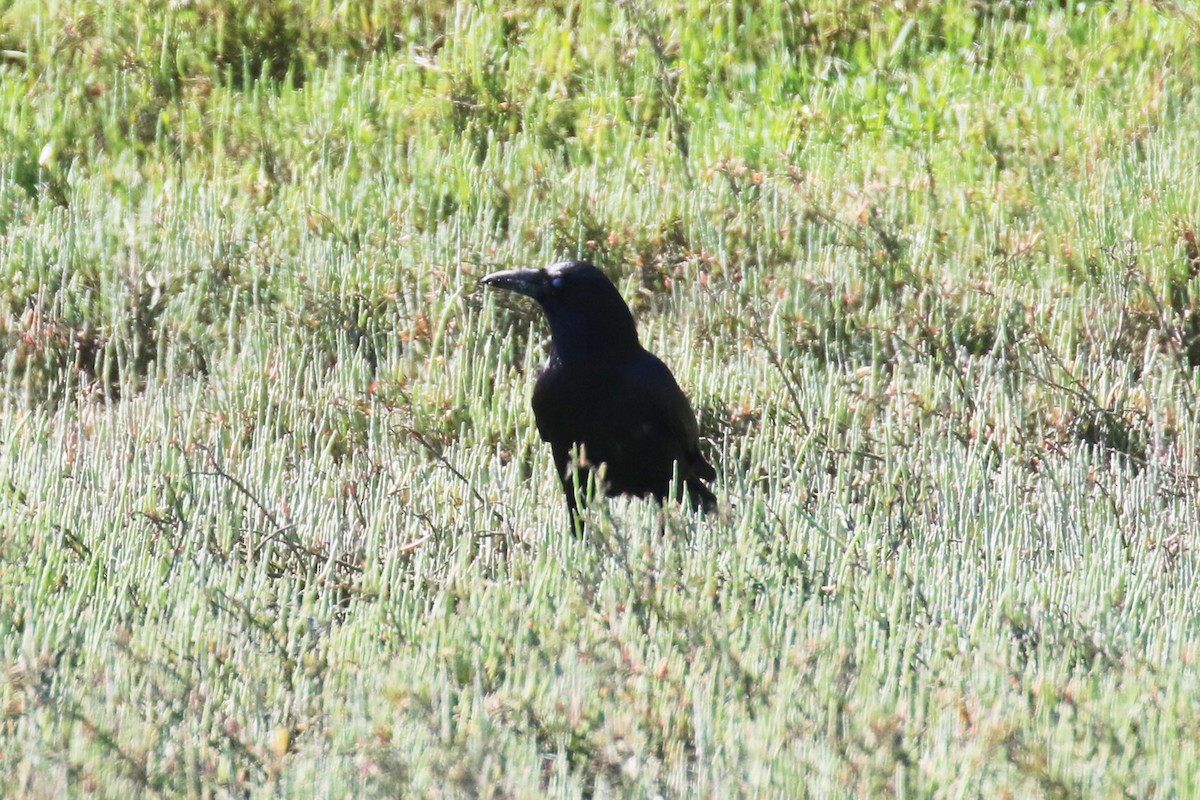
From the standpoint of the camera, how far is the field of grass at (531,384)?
262 cm

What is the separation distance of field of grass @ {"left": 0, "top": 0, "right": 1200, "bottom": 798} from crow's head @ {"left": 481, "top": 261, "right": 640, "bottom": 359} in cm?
51

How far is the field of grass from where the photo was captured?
103 inches

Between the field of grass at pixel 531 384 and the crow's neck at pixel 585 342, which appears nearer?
the field of grass at pixel 531 384

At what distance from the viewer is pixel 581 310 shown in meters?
Answer: 4.23

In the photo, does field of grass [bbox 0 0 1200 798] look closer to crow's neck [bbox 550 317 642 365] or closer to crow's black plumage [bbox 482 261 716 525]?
crow's black plumage [bbox 482 261 716 525]

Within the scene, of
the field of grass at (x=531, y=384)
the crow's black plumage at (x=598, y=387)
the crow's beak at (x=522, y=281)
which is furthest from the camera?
the crow's beak at (x=522, y=281)

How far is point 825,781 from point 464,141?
5440 mm

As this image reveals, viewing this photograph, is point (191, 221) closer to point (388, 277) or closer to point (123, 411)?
point (388, 277)

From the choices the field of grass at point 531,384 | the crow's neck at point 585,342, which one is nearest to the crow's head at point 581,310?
the crow's neck at point 585,342

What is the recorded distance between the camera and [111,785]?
2.38 meters

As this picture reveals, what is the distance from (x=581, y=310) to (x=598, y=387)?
23 cm

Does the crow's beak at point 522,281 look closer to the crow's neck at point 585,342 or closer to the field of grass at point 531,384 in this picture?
the crow's neck at point 585,342

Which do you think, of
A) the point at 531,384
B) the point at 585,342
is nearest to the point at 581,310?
the point at 585,342

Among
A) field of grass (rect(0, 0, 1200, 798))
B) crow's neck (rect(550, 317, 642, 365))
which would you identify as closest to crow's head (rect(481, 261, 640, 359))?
crow's neck (rect(550, 317, 642, 365))
